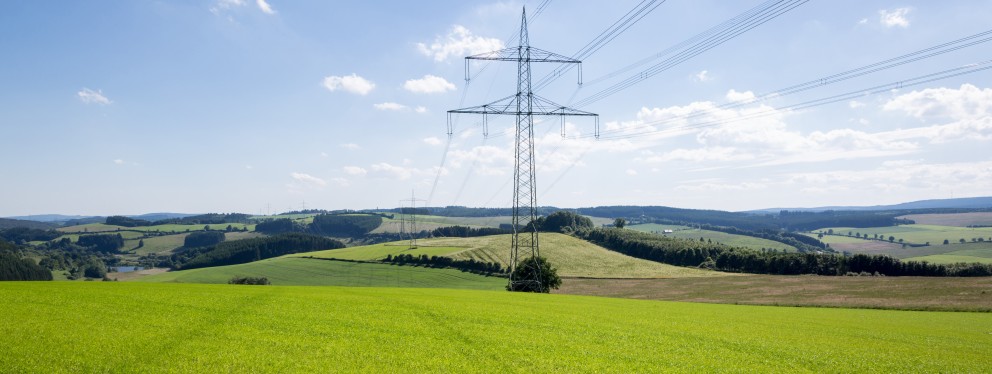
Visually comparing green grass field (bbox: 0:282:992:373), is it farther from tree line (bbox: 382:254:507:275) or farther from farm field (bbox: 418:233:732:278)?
tree line (bbox: 382:254:507:275)

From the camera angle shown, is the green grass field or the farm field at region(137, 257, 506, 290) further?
the farm field at region(137, 257, 506, 290)

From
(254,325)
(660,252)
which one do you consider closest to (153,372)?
(254,325)

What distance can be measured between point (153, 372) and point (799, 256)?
117 metres

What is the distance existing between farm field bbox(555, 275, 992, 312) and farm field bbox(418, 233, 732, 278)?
12.6 m

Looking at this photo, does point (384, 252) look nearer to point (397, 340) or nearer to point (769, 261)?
point (769, 261)

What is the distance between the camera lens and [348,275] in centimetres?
12081

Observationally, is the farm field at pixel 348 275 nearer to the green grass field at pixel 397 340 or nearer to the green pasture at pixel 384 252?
the green pasture at pixel 384 252

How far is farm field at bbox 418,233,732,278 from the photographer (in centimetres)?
11394

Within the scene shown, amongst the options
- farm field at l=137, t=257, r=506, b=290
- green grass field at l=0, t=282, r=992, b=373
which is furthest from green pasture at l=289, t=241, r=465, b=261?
green grass field at l=0, t=282, r=992, b=373

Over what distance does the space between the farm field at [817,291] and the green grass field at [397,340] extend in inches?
1125

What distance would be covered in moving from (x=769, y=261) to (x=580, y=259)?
1647 inches

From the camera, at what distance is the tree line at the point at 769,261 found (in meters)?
93.9

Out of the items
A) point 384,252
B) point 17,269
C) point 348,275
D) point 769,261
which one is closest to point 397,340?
point 348,275

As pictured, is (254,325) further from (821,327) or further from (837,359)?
(821,327)
